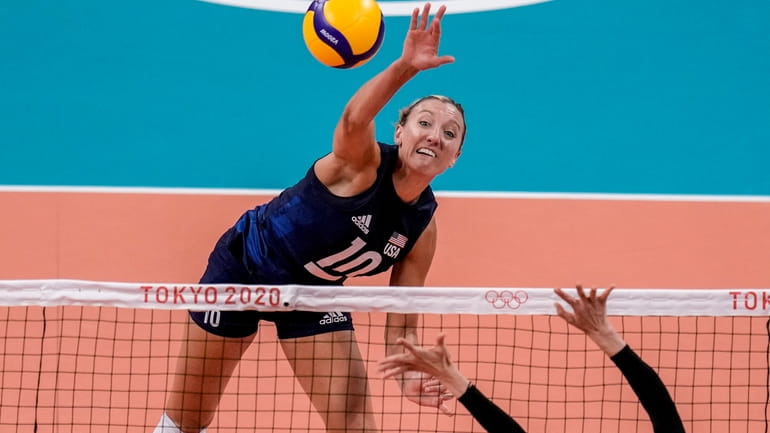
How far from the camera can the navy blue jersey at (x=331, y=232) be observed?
4.45 m

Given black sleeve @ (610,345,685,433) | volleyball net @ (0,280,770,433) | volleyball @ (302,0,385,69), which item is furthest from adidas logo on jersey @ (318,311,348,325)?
black sleeve @ (610,345,685,433)

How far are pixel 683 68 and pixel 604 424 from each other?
267 centimetres

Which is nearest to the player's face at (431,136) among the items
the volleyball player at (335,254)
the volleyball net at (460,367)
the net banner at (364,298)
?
the volleyball player at (335,254)

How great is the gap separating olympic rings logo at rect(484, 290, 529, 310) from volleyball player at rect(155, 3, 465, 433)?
42 centimetres

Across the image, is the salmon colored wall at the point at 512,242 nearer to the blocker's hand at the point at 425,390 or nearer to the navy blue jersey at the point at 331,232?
the navy blue jersey at the point at 331,232

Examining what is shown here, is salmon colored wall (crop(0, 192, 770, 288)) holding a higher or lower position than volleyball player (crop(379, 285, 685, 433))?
higher

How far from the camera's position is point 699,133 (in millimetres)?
7125

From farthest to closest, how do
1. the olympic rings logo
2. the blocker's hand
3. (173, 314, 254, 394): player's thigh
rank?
(173, 314, 254, 394): player's thigh → the olympic rings logo → the blocker's hand

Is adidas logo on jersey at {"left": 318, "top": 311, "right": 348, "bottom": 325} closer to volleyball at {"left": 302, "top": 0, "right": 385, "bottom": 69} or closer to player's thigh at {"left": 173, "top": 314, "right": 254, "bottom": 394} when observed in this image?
player's thigh at {"left": 173, "top": 314, "right": 254, "bottom": 394}

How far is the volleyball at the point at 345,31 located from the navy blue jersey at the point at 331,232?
47 centimetres

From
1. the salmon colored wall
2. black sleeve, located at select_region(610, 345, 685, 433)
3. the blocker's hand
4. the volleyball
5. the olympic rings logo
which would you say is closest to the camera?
black sleeve, located at select_region(610, 345, 685, 433)

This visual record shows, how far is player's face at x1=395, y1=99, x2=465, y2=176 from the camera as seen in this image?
175 inches

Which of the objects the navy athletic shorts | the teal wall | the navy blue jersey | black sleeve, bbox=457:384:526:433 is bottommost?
black sleeve, bbox=457:384:526:433

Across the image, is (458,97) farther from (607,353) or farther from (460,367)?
(607,353)
